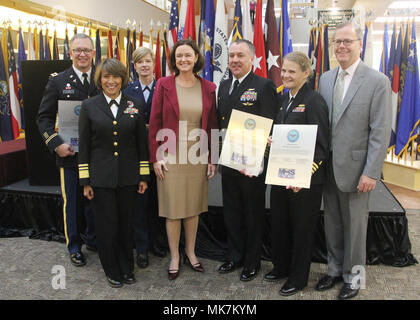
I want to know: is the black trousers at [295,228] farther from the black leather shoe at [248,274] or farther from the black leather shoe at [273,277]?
the black leather shoe at [248,274]

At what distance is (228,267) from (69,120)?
1.60m

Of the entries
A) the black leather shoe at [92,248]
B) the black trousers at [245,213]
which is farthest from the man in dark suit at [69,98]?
the black trousers at [245,213]

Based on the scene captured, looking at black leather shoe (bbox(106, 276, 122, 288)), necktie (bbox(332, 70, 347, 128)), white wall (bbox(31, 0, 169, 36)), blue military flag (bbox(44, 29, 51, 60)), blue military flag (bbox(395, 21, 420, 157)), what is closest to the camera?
necktie (bbox(332, 70, 347, 128))

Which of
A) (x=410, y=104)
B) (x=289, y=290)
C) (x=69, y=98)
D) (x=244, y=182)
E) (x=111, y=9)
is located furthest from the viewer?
(x=111, y=9)

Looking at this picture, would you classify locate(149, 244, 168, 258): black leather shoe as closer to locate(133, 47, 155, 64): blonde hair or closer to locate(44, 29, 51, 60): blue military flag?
locate(133, 47, 155, 64): blonde hair

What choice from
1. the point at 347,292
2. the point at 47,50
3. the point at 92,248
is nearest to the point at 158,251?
the point at 92,248

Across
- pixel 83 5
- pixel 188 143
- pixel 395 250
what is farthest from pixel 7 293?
pixel 83 5

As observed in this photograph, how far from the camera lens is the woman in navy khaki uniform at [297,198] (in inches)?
85.3

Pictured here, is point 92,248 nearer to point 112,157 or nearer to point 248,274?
point 112,157

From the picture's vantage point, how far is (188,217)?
2.67 metres

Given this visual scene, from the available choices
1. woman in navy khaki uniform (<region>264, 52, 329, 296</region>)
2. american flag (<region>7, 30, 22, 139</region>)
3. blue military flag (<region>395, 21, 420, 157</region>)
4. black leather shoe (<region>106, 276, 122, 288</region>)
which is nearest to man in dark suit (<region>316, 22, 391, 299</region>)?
woman in navy khaki uniform (<region>264, 52, 329, 296</region>)

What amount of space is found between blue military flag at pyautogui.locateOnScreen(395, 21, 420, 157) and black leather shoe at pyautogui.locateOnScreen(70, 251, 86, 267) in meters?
4.45

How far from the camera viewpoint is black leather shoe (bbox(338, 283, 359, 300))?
2.34 m

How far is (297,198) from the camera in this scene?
2.28 metres
